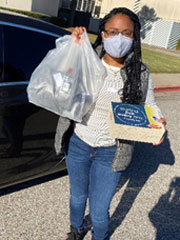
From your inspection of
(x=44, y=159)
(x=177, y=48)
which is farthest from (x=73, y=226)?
(x=177, y=48)

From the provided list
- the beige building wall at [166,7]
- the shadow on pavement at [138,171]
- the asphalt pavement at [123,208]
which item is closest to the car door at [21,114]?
the asphalt pavement at [123,208]

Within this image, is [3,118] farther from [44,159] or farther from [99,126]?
[99,126]

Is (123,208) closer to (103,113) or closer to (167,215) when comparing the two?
(167,215)

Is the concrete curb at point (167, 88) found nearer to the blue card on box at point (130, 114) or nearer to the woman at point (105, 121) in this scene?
the woman at point (105, 121)

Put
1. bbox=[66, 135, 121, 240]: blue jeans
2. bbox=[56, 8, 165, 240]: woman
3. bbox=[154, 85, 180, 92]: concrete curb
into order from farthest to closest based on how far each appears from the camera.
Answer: bbox=[154, 85, 180, 92]: concrete curb → bbox=[66, 135, 121, 240]: blue jeans → bbox=[56, 8, 165, 240]: woman

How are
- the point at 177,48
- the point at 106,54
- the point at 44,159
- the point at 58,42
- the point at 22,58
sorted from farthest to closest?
the point at 177,48
the point at 44,159
the point at 22,58
the point at 106,54
the point at 58,42

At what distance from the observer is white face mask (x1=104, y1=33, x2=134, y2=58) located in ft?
5.98

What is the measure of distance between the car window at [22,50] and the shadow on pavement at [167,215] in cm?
187

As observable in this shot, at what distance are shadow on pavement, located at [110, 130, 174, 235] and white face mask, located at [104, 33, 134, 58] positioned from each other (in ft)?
5.56

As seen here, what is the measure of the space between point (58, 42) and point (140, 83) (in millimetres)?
567

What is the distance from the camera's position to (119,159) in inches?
78.5

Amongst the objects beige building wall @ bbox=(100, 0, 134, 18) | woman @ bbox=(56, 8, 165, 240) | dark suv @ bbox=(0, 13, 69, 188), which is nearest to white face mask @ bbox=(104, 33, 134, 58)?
woman @ bbox=(56, 8, 165, 240)

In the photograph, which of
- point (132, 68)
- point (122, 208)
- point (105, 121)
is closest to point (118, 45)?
point (132, 68)

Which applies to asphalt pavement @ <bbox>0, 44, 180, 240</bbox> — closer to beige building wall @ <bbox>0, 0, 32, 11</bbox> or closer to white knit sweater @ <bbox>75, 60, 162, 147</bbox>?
white knit sweater @ <bbox>75, 60, 162, 147</bbox>
